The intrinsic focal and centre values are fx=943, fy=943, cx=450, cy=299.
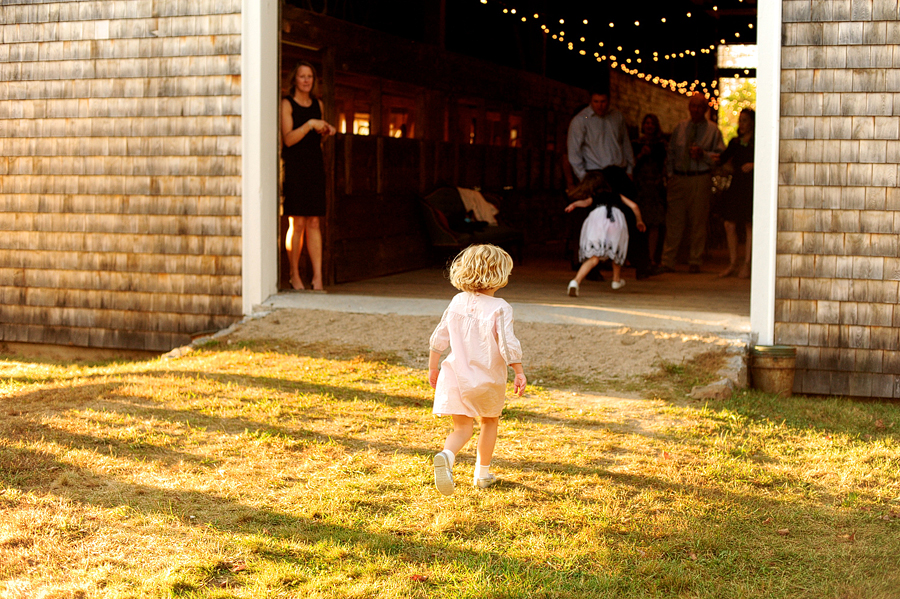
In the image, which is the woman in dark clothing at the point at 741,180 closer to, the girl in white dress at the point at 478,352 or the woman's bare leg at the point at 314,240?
the woman's bare leg at the point at 314,240

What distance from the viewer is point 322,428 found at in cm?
490

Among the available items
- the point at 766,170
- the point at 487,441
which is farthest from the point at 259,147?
the point at 487,441

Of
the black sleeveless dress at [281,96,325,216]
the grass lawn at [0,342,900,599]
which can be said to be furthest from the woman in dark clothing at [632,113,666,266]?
the grass lawn at [0,342,900,599]

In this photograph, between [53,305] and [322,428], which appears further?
[53,305]

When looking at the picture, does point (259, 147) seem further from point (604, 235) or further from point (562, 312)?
point (604, 235)

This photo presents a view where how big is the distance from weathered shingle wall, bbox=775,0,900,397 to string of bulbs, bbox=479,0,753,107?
6712 mm

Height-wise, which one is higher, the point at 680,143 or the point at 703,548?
the point at 680,143

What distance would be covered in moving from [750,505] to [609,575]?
3.32 feet

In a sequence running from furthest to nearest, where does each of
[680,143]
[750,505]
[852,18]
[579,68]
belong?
[579,68], [680,143], [852,18], [750,505]

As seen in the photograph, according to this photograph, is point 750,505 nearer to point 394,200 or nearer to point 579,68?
point 394,200

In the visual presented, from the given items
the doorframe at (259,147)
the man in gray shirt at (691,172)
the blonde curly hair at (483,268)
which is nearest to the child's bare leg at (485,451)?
the blonde curly hair at (483,268)

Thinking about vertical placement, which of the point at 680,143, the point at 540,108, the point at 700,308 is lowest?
the point at 700,308

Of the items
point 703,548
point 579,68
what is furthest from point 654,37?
point 703,548

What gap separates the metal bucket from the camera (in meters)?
6.04
